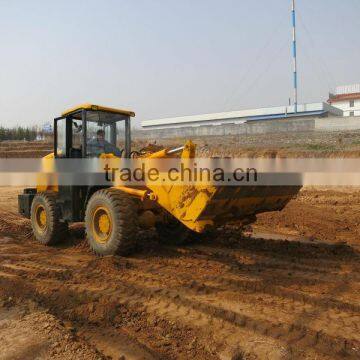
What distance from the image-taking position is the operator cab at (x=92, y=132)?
6.82m

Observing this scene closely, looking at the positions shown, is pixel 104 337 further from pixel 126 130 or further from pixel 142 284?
pixel 126 130

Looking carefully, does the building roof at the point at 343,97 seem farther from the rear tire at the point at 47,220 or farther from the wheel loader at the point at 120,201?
the rear tire at the point at 47,220

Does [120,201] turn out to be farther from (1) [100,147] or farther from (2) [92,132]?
(2) [92,132]

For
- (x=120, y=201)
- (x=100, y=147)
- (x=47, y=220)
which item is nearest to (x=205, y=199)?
(x=120, y=201)

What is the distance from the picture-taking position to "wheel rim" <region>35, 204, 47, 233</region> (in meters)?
7.63

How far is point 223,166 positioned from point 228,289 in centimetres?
153

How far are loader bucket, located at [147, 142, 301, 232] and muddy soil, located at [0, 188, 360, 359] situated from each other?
0.71 metres

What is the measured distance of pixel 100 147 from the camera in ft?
22.9

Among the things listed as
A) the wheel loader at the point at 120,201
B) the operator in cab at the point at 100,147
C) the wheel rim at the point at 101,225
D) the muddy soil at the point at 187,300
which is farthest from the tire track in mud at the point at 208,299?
the operator in cab at the point at 100,147

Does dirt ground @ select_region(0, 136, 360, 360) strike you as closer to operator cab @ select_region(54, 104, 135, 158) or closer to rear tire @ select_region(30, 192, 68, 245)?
rear tire @ select_region(30, 192, 68, 245)

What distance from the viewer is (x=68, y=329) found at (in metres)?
3.63

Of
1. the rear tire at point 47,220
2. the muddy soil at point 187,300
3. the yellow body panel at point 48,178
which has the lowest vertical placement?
the muddy soil at point 187,300

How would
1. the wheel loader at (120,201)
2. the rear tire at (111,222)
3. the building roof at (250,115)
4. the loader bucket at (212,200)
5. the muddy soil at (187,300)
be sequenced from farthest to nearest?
the building roof at (250,115) < the rear tire at (111,222) < the wheel loader at (120,201) < the loader bucket at (212,200) < the muddy soil at (187,300)

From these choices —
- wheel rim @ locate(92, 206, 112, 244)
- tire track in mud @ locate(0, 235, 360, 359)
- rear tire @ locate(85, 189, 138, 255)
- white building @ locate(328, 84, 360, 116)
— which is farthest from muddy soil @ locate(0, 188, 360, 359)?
white building @ locate(328, 84, 360, 116)
